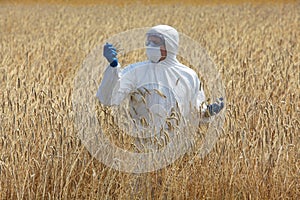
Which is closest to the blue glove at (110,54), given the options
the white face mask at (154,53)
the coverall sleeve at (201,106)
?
the white face mask at (154,53)

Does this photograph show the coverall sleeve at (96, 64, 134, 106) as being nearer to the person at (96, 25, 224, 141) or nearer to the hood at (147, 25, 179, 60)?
the person at (96, 25, 224, 141)

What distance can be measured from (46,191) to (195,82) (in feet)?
3.41

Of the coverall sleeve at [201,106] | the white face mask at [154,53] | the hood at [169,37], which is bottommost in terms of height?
the coverall sleeve at [201,106]

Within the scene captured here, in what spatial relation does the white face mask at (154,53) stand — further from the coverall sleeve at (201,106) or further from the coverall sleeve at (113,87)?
the coverall sleeve at (201,106)

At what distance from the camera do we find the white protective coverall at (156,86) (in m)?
3.13

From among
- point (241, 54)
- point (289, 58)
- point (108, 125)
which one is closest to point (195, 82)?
point (108, 125)

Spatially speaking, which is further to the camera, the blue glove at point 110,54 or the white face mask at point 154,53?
the white face mask at point 154,53

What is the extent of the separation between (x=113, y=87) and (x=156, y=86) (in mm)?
250

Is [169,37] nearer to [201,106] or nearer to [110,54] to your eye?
[110,54]

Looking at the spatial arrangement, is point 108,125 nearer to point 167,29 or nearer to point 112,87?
point 112,87

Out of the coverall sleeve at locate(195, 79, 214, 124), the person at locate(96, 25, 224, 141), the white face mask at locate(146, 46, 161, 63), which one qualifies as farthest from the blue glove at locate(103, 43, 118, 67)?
the coverall sleeve at locate(195, 79, 214, 124)

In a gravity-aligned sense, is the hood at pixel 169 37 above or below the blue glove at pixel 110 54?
above

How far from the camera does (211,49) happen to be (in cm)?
709

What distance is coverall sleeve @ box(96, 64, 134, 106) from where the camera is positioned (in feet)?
10.2
